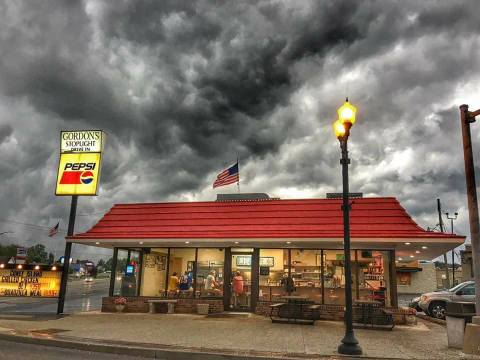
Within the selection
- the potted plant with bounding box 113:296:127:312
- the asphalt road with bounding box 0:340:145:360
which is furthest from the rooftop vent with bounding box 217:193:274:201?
the asphalt road with bounding box 0:340:145:360

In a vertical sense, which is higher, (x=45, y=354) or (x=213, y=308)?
(x=213, y=308)

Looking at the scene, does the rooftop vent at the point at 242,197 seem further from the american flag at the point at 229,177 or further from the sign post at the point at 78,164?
the sign post at the point at 78,164

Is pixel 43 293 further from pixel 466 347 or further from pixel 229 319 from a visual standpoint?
pixel 466 347

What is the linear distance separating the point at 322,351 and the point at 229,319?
6549mm

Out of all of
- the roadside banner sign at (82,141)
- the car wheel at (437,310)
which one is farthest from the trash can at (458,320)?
the roadside banner sign at (82,141)

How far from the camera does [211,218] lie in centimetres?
1989

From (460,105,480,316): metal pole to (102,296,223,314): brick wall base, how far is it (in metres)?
11.1

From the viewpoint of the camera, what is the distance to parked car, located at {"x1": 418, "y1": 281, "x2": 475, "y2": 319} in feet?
58.3

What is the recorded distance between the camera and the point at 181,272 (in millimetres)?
19781

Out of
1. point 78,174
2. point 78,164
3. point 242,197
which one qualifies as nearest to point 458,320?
point 242,197

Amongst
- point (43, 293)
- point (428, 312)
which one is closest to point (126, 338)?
point (428, 312)

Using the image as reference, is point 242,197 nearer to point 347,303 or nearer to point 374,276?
point 374,276

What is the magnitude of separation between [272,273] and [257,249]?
52.0 inches

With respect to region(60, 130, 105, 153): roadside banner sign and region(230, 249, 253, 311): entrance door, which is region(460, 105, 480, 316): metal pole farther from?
region(60, 130, 105, 153): roadside banner sign
